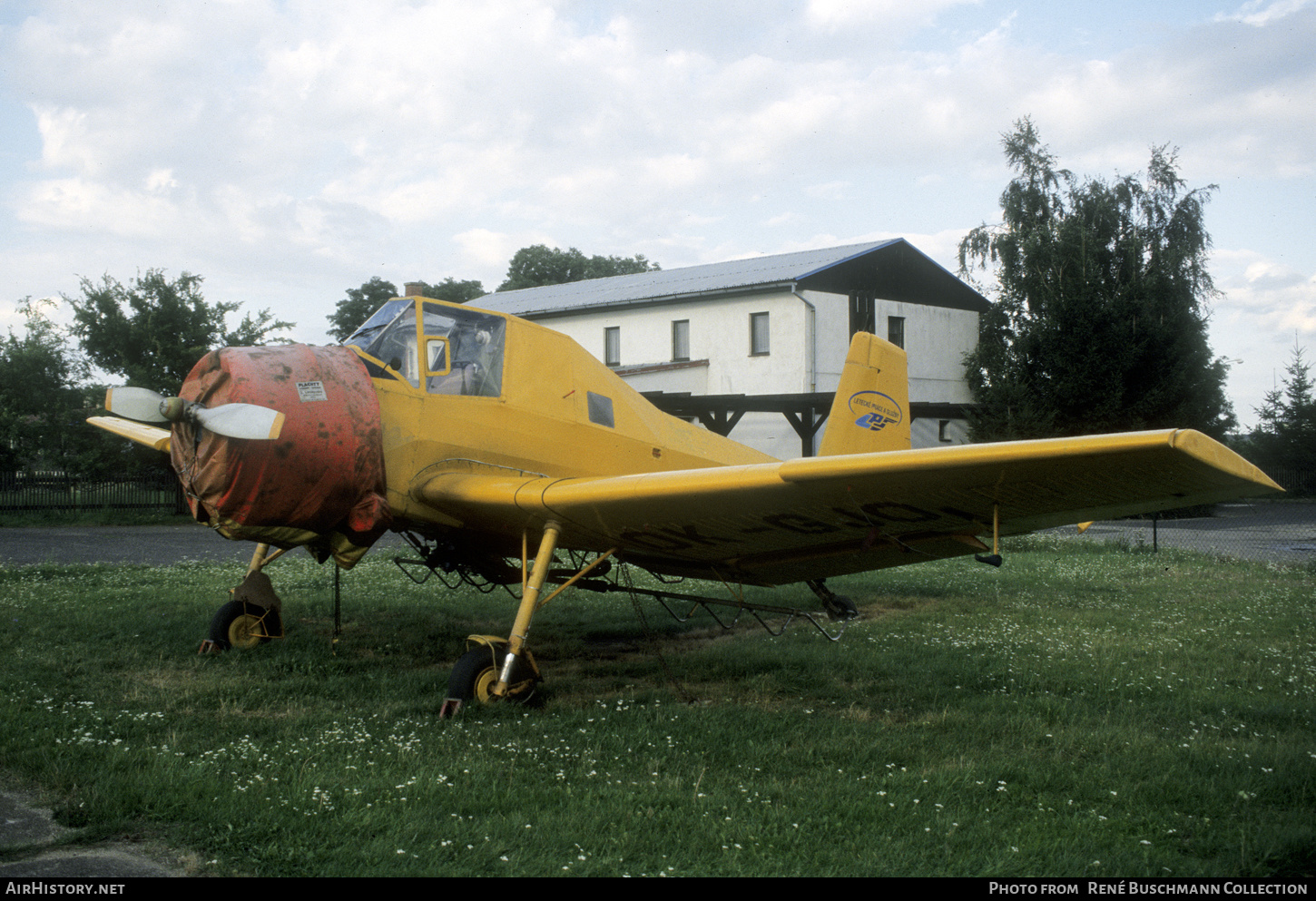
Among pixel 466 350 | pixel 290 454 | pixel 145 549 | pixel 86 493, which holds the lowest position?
pixel 145 549

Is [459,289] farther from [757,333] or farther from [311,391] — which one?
[311,391]

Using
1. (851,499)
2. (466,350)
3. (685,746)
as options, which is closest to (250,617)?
(466,350)

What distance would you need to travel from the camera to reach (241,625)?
274 inches

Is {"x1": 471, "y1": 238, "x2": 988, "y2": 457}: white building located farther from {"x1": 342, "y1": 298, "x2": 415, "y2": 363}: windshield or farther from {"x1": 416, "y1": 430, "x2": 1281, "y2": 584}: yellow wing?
{"x1": 416, "y1": 430, "x2": 1281, "y2": 584}: yellow wing

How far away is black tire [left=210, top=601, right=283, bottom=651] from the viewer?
679 centimetres

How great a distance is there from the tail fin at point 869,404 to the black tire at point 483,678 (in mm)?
4004

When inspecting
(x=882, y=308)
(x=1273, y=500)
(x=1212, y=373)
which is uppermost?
(x=882, y=308)

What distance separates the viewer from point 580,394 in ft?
21.7

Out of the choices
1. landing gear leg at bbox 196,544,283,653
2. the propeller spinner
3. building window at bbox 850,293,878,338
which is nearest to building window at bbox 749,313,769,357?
building window at bbox 850,293,878,338

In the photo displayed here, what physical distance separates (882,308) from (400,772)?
26.8 meters

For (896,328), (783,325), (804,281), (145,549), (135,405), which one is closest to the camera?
(135,405)

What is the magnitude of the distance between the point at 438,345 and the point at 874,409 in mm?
4388
